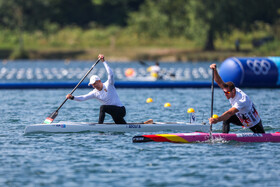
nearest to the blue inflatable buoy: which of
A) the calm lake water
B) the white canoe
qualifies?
the calm lake water

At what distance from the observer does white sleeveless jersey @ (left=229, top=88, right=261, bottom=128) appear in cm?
1537

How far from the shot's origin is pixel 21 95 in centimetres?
3141

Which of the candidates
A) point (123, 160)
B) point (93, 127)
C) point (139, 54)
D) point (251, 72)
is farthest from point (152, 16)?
point (123, 160)

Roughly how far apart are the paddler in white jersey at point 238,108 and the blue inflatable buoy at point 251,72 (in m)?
17.3

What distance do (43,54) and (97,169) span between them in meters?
72.5

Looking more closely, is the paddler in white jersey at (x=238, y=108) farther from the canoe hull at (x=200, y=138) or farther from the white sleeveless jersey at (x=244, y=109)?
the canoe hull at (x=200, y=138)

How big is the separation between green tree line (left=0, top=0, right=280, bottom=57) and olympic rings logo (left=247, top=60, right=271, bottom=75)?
3974cm

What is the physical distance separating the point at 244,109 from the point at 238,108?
0.20 m

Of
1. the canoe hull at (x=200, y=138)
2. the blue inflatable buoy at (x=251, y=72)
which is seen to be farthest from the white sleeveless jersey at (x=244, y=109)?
the blue inflatable buoy at (x=251, y=72)

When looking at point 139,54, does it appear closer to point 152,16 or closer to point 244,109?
point 152,16

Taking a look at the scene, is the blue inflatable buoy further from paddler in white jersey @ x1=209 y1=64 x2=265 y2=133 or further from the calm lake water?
paddler in white jersey @ x1=209 y1=64 x2=265 y2=133

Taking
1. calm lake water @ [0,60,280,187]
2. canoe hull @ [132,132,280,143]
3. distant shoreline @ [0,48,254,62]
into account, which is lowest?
calm lake water @ [0,60,280,187]

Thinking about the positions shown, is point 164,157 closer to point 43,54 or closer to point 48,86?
point 48,86

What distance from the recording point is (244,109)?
15477 mm
